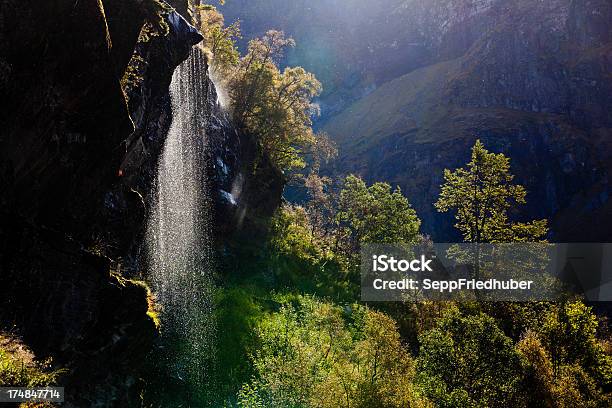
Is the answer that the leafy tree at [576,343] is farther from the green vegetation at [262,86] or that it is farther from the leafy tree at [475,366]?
the green vegetation at [262,86]

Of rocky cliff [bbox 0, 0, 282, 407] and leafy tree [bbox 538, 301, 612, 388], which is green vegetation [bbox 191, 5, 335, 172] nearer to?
rocky cliff [bbox 0, 0, 282, 407]

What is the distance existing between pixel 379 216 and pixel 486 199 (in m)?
14.5

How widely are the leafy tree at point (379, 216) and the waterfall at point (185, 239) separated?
21.1 metres

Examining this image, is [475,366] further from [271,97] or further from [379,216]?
[271,97]

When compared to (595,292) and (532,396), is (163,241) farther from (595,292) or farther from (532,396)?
(595,292)

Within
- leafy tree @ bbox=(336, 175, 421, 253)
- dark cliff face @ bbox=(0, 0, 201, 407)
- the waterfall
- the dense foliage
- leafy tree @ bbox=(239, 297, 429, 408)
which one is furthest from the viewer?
leafy tree @ bbox=(336, 175, 421, 253)

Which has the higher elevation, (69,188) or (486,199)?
(486,199)

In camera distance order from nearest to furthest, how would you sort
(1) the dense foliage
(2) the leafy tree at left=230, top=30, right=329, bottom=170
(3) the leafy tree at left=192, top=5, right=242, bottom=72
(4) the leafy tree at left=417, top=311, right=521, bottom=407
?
(1) the dense foliage → (4) the leafy tree at left=417, top=311, right=521, bottom=407 → (3) the leafy tree at left=192, top=5, right=242, bottom=72 → (2) the leafy tree at left=230, top=30, right=329, bottom=170

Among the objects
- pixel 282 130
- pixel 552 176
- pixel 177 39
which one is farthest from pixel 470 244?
pixel 552 176

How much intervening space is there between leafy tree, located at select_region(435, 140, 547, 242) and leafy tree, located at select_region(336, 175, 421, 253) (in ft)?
33.1

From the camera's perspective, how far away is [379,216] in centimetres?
5219

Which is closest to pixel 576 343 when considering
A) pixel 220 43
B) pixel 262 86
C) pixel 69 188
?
pixel 69 188

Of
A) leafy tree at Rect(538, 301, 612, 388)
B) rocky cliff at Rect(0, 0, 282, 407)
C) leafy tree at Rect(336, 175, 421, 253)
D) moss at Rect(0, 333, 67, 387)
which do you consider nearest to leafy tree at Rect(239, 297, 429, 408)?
rocky cliff at Rect(0, 0, 282, 407)

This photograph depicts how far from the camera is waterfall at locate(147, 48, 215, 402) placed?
2720 cm
